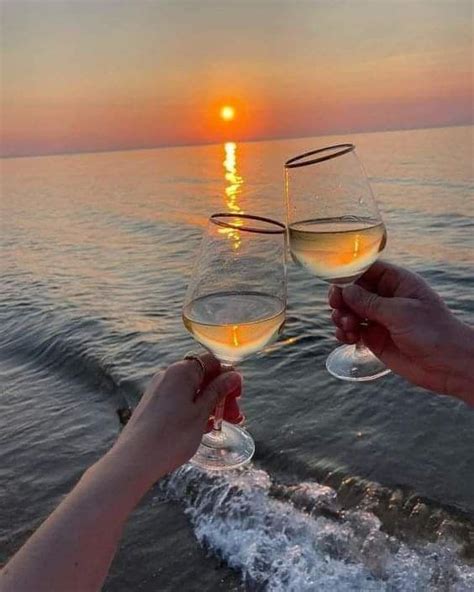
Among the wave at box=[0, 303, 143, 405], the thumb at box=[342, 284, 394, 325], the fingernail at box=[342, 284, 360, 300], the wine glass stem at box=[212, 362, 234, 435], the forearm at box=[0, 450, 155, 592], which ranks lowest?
the wave at box=[0, 303, 143, 405]

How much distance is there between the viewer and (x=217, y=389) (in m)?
2.11

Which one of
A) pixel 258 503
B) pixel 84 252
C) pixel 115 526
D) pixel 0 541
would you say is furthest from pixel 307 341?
pixel 84 252

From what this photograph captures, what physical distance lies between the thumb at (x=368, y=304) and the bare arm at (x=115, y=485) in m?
0.87

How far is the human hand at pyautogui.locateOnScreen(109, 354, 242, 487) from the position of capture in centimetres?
183

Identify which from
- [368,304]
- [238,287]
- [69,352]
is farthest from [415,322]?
[69,352]

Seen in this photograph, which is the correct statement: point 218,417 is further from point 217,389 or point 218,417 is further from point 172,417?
point 172,417

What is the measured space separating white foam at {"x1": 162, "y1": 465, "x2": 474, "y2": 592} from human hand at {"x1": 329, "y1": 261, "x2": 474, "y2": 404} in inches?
42.0

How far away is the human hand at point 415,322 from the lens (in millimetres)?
2807

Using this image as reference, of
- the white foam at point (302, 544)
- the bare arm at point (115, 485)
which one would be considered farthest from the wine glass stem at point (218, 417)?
the white foam at point (302, 544)

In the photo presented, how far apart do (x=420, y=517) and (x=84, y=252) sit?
13710 millimetres

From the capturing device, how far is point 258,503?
404cm

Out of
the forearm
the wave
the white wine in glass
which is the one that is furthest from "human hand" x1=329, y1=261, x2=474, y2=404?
the wave

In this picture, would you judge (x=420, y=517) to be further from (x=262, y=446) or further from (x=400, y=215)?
(x=400, y=215)

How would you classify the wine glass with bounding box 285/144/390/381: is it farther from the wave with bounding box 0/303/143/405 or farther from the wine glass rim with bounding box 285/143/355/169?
the wave with bounding box 0/303/143/405
